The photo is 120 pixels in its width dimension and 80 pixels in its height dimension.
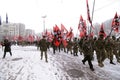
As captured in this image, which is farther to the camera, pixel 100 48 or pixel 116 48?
pixel 116 48

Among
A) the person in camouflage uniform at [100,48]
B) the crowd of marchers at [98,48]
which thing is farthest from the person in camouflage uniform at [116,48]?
the person in camouflage uniform at [100,48]

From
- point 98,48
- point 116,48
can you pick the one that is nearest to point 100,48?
point 98,48

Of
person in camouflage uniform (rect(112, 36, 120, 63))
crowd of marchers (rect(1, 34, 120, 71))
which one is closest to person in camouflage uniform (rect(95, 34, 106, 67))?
crowd of marchers (rect(1, 34, 120, 71))

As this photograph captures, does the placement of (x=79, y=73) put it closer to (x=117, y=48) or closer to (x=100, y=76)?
(x=100, y=76)

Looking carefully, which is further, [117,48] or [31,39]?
[31,39]

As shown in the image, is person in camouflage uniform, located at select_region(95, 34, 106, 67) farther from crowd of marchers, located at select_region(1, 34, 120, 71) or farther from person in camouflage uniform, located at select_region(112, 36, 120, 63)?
person in camouflage uniform, located at select_region(112, 36, 120, 63)

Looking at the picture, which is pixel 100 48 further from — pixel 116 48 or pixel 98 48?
pixel 116 48

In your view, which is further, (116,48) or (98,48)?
(116,48)

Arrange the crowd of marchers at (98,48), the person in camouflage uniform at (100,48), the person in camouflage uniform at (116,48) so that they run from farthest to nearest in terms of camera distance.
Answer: the person in camouflage uniform at (116,48), the person in camouflage uniform at (100,48), the crowd of marchers at (98,48)

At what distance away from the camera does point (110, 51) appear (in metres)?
16.1

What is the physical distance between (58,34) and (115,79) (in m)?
22.2

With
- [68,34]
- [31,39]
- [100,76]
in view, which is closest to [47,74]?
[100,76]

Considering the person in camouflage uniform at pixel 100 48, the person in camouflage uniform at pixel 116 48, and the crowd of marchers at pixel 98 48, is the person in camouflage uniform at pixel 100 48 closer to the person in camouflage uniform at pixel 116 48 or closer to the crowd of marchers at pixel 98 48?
the crowd of marchers at pixel 98 48

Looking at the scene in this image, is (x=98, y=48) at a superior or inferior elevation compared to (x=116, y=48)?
superior
